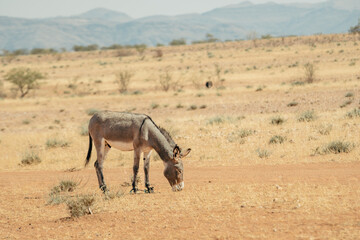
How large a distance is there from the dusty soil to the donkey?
0.50 m

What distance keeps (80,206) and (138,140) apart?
210 cm

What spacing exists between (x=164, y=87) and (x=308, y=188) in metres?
32.7

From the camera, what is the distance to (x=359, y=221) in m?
7.48

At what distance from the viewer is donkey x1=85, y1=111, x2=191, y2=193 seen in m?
10.3

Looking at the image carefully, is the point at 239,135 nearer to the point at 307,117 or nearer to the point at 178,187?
the point at 307,117

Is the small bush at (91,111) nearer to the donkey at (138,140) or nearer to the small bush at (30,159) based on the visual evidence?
the small bush at (30,159)

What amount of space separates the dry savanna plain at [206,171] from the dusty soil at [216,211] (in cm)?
2

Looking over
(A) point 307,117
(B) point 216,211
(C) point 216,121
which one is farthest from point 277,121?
(B) point 216,211

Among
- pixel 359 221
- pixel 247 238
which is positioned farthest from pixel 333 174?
pixel 247 238

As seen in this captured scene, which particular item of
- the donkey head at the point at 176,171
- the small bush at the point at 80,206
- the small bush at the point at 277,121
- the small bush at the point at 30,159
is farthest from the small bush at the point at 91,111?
the small bush at the point at 80,206

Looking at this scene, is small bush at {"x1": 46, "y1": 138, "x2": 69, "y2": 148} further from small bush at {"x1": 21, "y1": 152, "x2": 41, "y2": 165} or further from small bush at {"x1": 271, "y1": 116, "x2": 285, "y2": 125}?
small bush at {"x1": 271, "y1": 116, "x2": 285, "y2": 125}

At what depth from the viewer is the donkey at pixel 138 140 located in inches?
407

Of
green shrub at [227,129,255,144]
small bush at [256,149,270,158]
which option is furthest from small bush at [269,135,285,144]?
small bush at [256,149,270,158]

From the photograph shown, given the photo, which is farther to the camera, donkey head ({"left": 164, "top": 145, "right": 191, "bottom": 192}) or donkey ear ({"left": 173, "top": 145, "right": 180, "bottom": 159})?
donkey head ({"left": 164, "top": 145, "right": 191, "bottom": 192})
